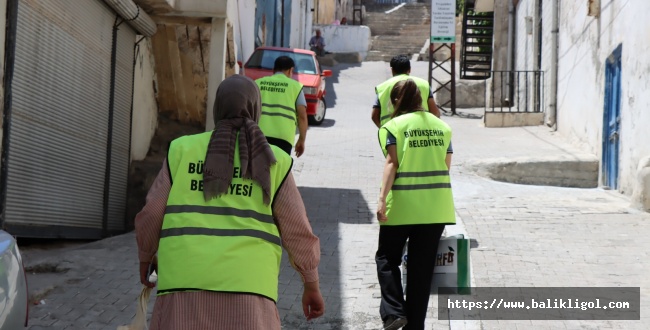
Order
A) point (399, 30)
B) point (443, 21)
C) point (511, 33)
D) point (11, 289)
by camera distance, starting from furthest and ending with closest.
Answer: point (399, 30)
point (511, 33)
point (443, 21)
point (11, 289)

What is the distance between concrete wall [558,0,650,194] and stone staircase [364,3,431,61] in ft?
66.3

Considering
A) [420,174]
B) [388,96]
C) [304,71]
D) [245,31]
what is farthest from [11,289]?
[304,71]

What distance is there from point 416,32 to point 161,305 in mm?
37306

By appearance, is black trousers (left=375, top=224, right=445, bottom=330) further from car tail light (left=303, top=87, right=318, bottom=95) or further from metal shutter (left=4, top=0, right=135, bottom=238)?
car tail light (left=303, top=87, right=318, bottom=95)

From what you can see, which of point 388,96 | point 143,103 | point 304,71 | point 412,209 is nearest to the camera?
point 412,209

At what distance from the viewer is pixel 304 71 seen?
63.1 ft

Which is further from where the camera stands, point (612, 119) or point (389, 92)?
point (612, 119)

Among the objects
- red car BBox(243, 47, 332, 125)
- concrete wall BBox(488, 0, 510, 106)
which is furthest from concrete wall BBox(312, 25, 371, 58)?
red car BBox(243, 47, 332, 125)

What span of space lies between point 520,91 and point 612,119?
851 centimetres

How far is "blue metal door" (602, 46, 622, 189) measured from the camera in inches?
436

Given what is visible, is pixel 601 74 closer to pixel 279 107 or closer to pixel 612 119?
pixel 612 119

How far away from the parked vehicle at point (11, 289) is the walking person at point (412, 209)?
83.8 inches

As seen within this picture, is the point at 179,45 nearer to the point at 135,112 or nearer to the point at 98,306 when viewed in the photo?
the point at 135,112

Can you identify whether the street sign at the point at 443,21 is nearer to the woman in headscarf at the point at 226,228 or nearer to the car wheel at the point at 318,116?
the car wheel at the point at 318,116
